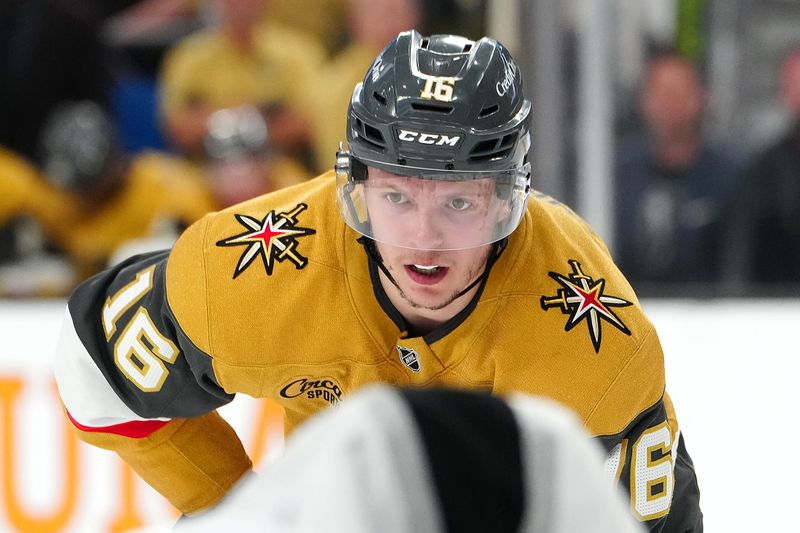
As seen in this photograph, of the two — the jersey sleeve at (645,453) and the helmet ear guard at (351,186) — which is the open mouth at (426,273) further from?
the jersey sleeve at (645,453)

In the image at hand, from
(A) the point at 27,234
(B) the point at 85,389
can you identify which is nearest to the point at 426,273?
(B) the point at 85,389

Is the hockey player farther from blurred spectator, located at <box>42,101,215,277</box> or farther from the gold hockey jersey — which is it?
blurred spectator, located at <box>42,101,215,277</box>

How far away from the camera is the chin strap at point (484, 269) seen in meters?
1.78

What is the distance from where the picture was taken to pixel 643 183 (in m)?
4.57

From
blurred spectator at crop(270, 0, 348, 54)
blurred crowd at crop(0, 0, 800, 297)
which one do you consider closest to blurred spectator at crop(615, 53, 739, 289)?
blurred crowd at crop(0, 0, 800, 297)

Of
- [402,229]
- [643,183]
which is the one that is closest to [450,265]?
[402,229]

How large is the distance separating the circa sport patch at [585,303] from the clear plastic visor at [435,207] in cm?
12

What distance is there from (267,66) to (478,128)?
3.23 metres

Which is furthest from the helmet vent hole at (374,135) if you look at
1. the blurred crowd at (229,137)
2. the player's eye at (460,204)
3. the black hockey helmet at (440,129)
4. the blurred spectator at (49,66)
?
the blurred spectator at (49,66)

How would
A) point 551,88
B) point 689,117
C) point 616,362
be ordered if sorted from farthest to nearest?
point 689,117, point 551,88, point 616,362

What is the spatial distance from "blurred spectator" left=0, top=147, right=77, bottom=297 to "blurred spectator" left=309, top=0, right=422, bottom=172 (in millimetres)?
1102

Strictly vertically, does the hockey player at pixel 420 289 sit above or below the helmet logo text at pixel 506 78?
below

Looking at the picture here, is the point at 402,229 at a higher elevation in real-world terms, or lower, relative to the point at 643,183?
higher

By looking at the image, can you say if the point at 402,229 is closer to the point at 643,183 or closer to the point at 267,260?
the point at 267,260
